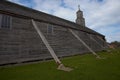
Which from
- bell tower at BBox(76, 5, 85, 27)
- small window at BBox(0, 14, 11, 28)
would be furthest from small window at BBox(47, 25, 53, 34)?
bell tower at BBox(76, 5, 85, 27)

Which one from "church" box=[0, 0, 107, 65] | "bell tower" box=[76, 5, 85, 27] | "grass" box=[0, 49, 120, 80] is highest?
A: "bell tower" box=[76, 5, 85, 27]

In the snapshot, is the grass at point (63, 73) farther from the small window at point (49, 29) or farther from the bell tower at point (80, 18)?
the bell tower at point (80, 18)

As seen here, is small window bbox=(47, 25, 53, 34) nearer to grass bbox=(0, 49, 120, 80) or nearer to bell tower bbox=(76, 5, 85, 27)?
grass bbox=(0, 49, 120, 80)

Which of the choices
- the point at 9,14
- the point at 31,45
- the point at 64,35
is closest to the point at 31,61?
the point at 31,45

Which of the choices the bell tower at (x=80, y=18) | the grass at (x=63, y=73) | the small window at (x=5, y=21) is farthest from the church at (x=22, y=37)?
the bell tower at (x=80, y=18)

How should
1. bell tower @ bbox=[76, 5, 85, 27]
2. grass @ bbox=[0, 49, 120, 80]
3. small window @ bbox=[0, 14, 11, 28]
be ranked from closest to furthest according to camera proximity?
1. grass @ bbox=[0, 49, 120, 80]
2. small window @ bbox=[0, 14, 11, 28]
3. bell tower @ bbox=[76, 5, 85, 27]

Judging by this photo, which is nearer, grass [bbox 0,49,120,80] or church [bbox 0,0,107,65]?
grass [bbox 0,49,120,80]

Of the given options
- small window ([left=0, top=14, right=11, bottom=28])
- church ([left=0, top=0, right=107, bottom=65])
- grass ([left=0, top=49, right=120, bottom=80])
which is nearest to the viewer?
grass ([left=0, top=49, right=120, bottom=80])

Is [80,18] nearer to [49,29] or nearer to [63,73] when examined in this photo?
[49,29]

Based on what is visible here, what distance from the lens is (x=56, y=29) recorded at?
51.3 feet

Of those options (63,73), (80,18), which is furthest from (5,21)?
(80,18)

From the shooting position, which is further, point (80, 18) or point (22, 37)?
point (80, 18)

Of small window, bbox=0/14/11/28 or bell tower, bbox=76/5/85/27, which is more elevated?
bell tower, bbox=76/5/85/27

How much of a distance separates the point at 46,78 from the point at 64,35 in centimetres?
1146
